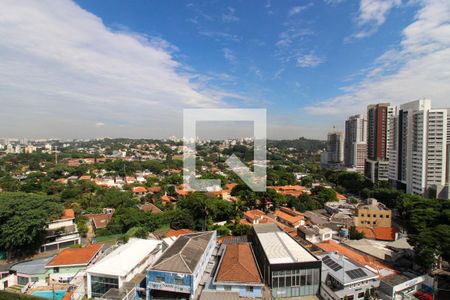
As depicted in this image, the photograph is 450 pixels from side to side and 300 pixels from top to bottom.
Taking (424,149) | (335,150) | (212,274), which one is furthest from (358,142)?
(212,274)

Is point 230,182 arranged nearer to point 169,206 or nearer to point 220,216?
point 169,206

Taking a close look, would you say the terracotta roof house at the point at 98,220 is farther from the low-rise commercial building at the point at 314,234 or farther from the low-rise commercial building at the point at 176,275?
the low-rise commercial building at the point at 314,234

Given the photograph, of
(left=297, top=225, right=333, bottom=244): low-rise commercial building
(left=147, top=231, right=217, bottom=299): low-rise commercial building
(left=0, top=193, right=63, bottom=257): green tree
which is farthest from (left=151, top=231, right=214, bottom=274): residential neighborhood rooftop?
(left=0, top=193, right=63, bottom=257): green tree

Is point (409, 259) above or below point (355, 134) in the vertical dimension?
below

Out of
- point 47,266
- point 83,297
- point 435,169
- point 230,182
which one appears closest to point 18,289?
point 47,266

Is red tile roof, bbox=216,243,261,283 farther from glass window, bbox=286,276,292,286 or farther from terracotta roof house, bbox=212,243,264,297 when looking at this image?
glass window, bbox=286,276,292,286
